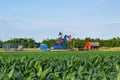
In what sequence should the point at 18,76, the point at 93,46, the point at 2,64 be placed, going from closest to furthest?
the point at 18,76 < the point at 2,64 < the point at 93,46

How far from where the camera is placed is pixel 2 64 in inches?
286

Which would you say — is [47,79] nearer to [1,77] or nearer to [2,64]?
[1,77]

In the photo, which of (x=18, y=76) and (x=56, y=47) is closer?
(x=18, y=76)

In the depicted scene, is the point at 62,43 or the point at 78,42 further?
the point at 78,42

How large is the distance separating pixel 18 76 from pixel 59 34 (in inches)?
2135

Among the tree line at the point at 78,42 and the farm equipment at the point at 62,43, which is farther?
the tree line at the point at 78,42

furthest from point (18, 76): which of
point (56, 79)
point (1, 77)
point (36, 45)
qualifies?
point (36, 45)

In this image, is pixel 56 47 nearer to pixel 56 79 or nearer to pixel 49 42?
pixel 49 42

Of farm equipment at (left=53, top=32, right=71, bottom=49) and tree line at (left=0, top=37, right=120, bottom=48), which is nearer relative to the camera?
farm equipment at (left=53, top=32, right=71, bottom=49)

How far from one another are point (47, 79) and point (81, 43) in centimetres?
7932

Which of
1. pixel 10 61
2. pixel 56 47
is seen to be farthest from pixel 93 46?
pixel 10 61

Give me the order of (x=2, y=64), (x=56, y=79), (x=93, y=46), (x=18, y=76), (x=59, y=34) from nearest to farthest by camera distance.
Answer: (x=18, y=76)
(x=56, y=79)
(x=2, y=64)
(x=59, y=34)
(x=93, y=46)

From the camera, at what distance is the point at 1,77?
156 inches

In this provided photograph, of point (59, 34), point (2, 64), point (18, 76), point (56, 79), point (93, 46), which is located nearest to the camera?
point (18, 76)
